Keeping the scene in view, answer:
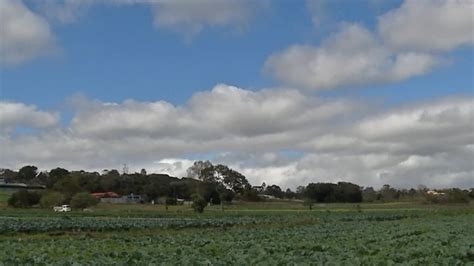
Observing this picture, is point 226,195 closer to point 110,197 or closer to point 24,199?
point 110,197

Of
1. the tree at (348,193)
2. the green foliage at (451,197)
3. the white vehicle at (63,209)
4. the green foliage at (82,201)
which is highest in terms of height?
the tree at (348,193)

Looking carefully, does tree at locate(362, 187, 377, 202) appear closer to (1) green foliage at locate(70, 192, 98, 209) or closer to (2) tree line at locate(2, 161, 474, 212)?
(2) tree line at locate(2, 161, 474, 212)

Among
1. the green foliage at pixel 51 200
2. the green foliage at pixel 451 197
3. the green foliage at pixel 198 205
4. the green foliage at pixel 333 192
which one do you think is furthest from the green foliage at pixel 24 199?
the green foliage at pixel 451 197

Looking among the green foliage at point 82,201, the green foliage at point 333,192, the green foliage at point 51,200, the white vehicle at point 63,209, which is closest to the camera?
the white vehicle at point 63,209

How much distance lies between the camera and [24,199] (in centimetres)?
12288

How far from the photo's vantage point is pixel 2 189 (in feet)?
556

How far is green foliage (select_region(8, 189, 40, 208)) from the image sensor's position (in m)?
121

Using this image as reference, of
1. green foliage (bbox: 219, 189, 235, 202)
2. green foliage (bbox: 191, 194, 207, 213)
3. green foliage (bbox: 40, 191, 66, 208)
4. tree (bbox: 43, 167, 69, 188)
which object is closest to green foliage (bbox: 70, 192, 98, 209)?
green foliage (bbox: 40, 191, 66, 208)

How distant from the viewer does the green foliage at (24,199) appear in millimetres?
120688

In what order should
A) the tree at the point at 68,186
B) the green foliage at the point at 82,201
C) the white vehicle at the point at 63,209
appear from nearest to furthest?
the white vehicle at the point at 63,209 → the green foliage at the point at 82,201 → the tree at the point at 68,186

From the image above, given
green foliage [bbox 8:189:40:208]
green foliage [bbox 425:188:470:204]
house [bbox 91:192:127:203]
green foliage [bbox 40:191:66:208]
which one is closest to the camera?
green foliage [bbox 8:189:40:208]

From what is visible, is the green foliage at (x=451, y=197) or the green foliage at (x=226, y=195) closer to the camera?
the green foliage at (x=451, y=197)

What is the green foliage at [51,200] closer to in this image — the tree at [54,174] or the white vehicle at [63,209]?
the white vehicle at [63,209]

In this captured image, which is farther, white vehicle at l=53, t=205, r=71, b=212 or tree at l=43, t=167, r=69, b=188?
tree at l=43, t=167, r=69, b=188
